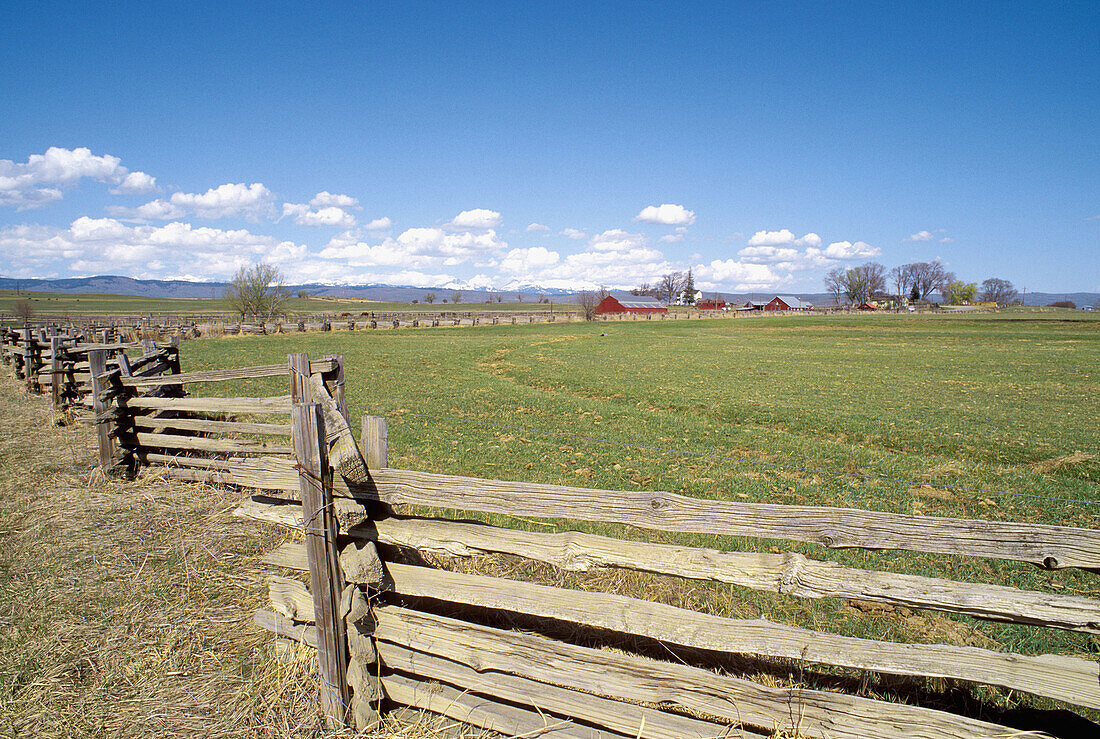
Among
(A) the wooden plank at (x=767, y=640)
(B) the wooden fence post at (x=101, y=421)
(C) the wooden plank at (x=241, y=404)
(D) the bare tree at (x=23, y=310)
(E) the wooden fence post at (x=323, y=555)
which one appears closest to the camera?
(A) the wooden plank at (x=767, y=640)

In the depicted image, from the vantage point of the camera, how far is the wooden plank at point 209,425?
24.7 feet

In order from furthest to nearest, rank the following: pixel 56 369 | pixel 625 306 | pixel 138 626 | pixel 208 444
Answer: pixel 625 306 < pixel 56 369 < pixel 208 444 < pixel 138 626

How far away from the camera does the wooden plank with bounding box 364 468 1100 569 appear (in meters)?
2.85

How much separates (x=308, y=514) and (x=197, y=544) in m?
3.26

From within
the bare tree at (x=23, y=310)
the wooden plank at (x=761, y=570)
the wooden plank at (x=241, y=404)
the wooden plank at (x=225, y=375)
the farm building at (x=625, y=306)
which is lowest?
the wooden plank at (x=761, y=570)

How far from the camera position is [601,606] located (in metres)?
3.45

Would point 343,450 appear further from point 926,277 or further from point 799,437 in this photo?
point 926,277

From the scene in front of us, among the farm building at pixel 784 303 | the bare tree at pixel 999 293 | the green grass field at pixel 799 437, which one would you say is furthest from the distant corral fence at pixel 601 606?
the bare tree at pixel 999 293

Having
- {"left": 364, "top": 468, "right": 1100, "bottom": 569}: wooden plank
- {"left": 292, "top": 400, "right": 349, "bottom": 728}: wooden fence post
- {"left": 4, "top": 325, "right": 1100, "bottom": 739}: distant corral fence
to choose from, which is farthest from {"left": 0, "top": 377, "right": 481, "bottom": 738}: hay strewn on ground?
{"left": 364, "top": 468, "right": 1100, "bottom": 569}: wooden plank

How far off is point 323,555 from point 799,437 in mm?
11750

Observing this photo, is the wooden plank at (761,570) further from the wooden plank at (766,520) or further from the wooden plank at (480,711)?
the wooden plank at (480,711)

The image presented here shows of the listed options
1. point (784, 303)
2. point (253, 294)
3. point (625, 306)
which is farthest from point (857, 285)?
point (253, 294)

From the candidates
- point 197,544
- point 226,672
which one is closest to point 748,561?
point 226,672

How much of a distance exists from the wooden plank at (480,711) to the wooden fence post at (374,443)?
1.48 metres
